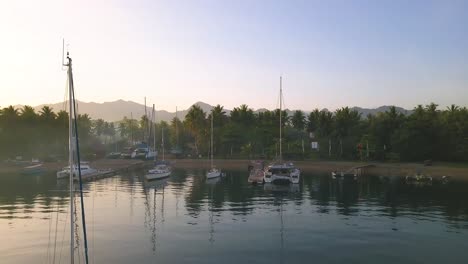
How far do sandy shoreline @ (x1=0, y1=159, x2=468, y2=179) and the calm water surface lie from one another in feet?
75.7

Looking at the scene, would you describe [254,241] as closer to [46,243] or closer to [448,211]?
[46,243]

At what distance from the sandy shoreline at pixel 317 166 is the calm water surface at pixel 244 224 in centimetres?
2307

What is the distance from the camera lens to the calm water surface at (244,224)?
113 ft

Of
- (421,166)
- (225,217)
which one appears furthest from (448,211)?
(421,166)

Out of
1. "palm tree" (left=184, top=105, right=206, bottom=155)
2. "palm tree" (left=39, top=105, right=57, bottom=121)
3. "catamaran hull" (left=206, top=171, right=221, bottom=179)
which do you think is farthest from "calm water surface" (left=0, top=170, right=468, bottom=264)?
"palm tree" (left=184, top=105, right=206, bottom=155)

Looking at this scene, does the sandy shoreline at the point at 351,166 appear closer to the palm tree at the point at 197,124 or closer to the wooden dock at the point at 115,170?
the wooden dock at the point at 115,170

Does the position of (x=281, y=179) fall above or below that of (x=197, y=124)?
below

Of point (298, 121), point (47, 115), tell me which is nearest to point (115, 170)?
point (47, 115)

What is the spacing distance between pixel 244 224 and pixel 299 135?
10960 cm

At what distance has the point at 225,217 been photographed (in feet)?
167

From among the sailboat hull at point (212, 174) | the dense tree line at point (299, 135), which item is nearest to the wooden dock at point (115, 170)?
the dense tree line at point (299, 135)

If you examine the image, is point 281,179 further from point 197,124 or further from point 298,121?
point 298,121

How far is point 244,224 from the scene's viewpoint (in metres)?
46.6

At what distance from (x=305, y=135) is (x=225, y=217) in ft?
352
